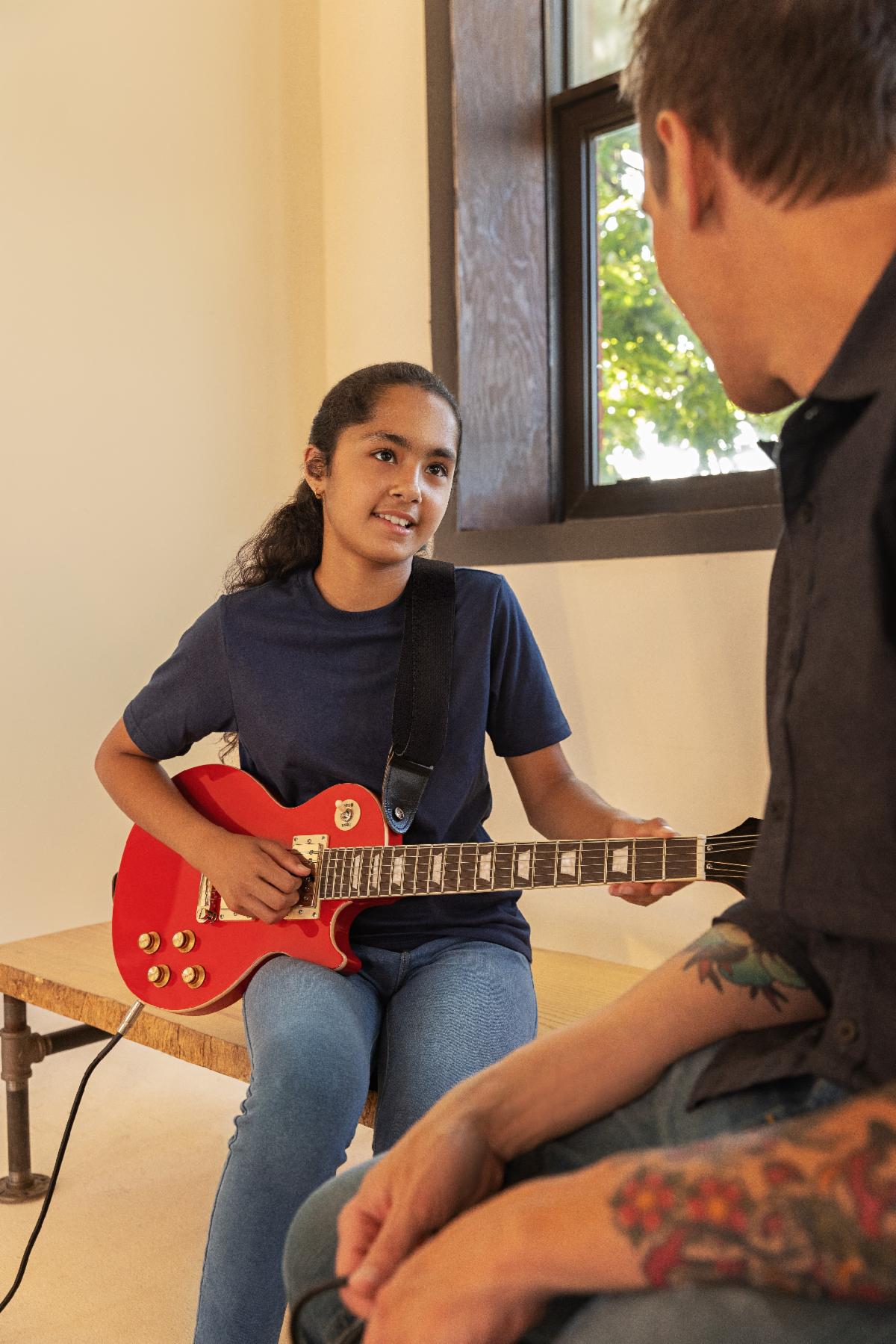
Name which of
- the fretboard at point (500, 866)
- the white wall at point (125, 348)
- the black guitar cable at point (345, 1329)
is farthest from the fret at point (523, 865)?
the white wall at point (125, 348)

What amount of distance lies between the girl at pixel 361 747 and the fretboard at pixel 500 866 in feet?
0.20

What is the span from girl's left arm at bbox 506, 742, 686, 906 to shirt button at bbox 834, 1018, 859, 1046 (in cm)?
80

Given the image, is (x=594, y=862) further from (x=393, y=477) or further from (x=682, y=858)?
(x=393, y=477)

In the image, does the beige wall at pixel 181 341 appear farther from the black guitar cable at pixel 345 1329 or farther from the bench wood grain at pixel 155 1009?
the black guitar cable at pixel 345 1329

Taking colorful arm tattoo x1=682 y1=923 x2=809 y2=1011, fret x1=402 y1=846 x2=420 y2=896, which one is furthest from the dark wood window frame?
colorful arm tattoo x1=682 y1=923 x2=809 y2=1011

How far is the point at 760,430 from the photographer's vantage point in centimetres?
217

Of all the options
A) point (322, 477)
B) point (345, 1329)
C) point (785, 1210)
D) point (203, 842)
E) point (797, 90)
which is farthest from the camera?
point (322, 477)

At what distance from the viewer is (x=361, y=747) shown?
169cm

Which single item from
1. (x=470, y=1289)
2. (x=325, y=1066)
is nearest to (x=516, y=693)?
(x=325, y=1066)

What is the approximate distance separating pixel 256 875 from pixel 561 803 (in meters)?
0.44

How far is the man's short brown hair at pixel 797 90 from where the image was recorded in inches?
27.8

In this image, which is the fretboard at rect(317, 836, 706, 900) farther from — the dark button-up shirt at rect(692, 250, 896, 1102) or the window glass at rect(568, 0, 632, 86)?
the window glass at rect(568, 0, 632, 86)

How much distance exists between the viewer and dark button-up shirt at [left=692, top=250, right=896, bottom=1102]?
648mm

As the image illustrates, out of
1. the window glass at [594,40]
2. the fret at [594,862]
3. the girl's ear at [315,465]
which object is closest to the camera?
the fret at [594,862]
